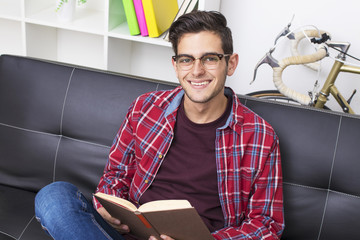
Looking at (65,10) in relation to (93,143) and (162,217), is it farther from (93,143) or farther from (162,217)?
(162,217)

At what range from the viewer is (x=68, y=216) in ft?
3.82

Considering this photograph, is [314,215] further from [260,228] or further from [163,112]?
[163,112]

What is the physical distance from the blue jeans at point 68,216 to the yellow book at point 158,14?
126 centimetres

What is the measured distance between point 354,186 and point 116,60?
1.66 m

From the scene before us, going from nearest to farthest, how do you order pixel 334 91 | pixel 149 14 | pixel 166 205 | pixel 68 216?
pixel 166 205 < pixel 68 216 < pixel 334 91 < pixel 149 14

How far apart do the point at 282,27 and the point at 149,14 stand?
806mm

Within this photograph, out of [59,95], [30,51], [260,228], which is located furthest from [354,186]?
[30,51]

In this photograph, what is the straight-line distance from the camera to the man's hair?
136 centimetres

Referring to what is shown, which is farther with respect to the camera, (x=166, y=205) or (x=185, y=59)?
(x=185, y=59)

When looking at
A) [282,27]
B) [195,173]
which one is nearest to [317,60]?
[282,27]

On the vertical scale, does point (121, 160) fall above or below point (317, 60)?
below

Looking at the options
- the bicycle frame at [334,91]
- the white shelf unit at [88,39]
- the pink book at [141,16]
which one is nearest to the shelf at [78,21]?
the white shelf unit at [88,39]

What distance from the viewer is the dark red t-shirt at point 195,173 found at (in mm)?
1388

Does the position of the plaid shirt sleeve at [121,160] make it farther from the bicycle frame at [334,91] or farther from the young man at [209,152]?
the bicycle frame at [334,91]
